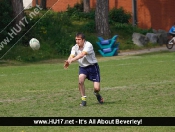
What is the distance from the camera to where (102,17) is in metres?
35.4

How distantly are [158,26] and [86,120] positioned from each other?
1211 inches

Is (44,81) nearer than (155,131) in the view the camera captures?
No

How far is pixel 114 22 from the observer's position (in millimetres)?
39750

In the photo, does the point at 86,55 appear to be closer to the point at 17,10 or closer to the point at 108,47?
the point at 108,47

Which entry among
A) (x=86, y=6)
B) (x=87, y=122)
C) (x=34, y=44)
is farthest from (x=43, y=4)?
(x=87, y=122)

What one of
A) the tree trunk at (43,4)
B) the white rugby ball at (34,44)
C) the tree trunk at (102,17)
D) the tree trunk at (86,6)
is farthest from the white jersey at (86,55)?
the tree trunk at (43,4)

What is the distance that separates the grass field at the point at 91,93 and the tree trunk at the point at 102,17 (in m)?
9.05

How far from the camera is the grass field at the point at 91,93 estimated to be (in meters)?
12.8

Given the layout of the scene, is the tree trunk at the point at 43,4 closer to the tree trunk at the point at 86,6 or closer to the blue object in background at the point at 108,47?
the tree trunk at the point at 86,6

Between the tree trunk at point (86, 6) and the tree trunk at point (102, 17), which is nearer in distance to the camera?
the tree trunk at point (102, 17)

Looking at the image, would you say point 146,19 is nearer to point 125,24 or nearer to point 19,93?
point 125,24

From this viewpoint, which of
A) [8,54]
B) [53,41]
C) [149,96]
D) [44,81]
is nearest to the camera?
[149,96]

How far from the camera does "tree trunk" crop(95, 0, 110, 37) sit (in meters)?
34.7

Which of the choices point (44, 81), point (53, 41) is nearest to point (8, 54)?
point (53, 41)
